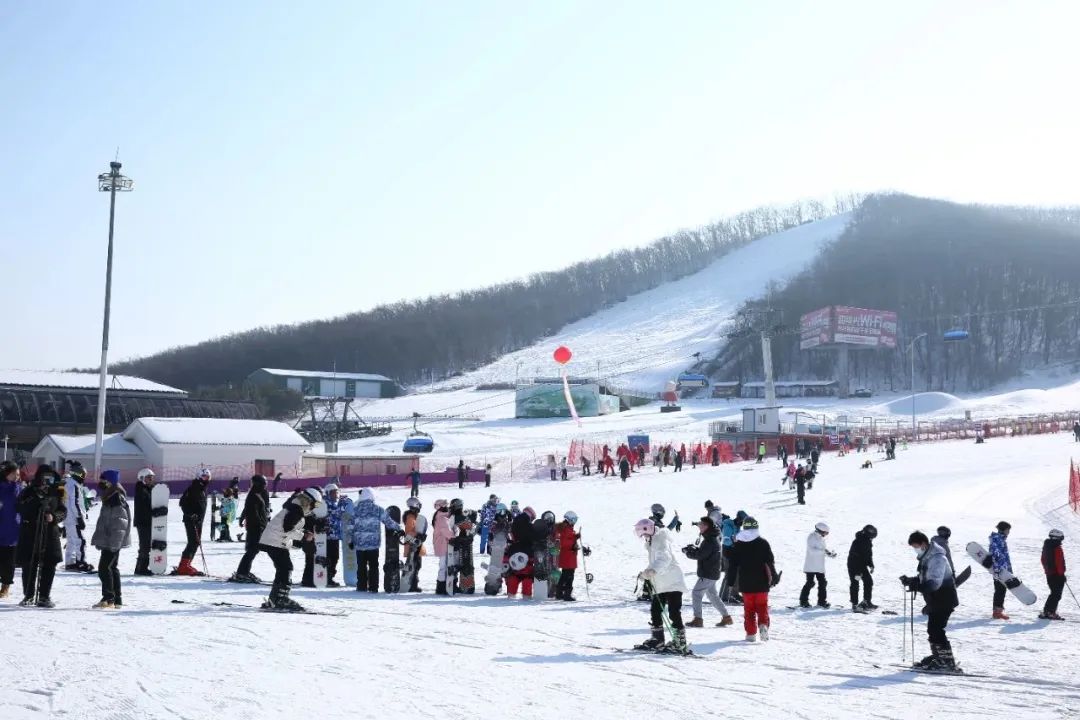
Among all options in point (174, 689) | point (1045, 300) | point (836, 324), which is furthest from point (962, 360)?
point (174, 689)

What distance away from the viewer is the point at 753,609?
11250 mm

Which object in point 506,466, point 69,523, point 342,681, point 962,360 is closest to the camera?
point 342,681

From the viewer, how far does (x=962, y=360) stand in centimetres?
12219

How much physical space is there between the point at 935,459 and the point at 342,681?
44.0 meters

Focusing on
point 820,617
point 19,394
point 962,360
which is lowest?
point 820,617

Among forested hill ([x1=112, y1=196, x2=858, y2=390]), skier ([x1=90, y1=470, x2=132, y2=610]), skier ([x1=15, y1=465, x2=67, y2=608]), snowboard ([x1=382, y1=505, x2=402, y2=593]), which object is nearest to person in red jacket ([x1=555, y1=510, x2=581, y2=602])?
snowboard ([x1=382, y1=505, x2=402, y2=593])

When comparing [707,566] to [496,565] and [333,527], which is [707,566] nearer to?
[496,565]

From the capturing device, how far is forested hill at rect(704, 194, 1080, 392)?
121 m

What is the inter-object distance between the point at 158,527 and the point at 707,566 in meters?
7.41

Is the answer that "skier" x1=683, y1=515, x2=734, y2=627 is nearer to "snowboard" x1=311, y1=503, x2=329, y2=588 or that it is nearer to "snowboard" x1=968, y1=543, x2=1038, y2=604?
"snowboard" x1=968, y1=543, x2=1038, y2=604

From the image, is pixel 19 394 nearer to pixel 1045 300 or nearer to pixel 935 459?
pixel 935 459

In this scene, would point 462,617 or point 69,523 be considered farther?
point 69,523

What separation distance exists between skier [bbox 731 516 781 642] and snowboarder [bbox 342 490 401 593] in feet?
16.7

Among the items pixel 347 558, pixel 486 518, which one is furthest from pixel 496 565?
pixel 486 518
